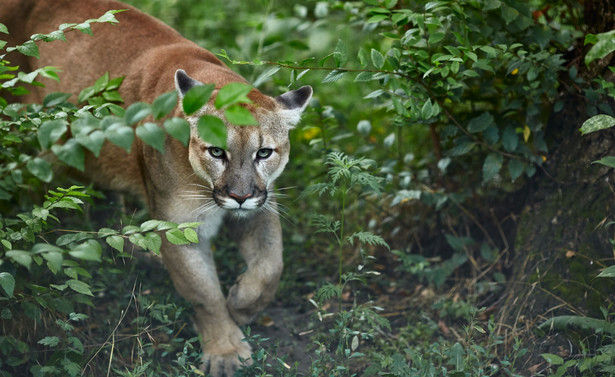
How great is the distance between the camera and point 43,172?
267 centimetres

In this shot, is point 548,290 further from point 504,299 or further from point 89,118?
point 89,118

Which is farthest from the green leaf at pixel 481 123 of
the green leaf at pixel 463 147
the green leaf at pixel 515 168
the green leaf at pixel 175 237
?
the green leaf at pixel 175 237

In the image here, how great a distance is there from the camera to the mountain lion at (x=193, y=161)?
12.9 feet

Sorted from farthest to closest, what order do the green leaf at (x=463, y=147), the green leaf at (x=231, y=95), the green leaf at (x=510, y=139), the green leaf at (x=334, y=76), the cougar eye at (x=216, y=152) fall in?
1. the green leaf at (x=463, y=147)
2. the green leaf at (x=510, y=139)
3. the cougar eye at (x=216, y=152)
4. the green leaf at (x=334, y=76)
5. the green leaf at (x=231, y=95)

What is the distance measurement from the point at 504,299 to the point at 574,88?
1.40 m

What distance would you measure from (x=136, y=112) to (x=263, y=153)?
5.11ft

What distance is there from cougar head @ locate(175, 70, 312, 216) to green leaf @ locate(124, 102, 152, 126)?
1.30 meters

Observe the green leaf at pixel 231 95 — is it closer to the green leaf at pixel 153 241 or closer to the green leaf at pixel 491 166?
the green leaf at pixel 153 241

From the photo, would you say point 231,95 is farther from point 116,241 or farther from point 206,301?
point 206,301

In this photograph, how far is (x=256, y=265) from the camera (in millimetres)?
4445

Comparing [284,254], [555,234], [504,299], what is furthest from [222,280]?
[555,234]

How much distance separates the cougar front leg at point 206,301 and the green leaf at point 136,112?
6.54ft

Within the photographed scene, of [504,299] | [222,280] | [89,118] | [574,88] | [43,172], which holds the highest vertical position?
[89,118]

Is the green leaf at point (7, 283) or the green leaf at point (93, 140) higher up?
the green leaf at point (93, 140)
